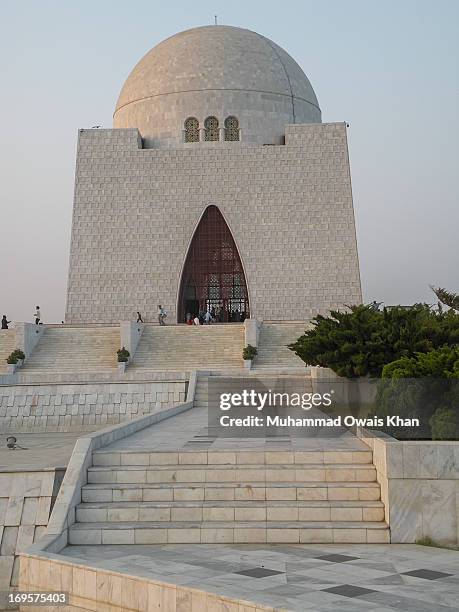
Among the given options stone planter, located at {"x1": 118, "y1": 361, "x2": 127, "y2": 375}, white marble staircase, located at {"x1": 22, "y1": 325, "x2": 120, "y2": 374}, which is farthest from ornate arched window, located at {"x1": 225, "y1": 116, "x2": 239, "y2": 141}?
stone planter, located at {"x1": 118, "y1": 361, "x2": 127, "y2": 375}

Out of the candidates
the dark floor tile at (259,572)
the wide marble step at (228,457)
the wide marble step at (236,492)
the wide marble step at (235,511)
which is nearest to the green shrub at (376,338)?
the wide marble step at (228,457)

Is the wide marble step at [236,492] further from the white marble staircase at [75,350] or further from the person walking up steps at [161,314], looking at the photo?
the person walking up steps at [161,314]

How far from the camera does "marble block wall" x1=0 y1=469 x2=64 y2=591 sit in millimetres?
6645

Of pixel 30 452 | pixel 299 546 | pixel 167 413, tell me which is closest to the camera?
pixel 299 546

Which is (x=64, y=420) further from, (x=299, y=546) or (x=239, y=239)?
(x=239, y=239)

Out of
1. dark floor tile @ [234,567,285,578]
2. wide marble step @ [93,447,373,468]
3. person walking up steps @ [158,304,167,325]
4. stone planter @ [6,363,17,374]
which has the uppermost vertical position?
person walking up steps @ [158,304,167,325]

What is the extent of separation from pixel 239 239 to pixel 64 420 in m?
13.8

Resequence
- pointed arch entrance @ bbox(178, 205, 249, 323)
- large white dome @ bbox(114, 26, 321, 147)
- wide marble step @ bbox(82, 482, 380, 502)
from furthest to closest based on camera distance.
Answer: large white dome @ bbox(114, 26, 321, 147) < pointed arch entrance @ bbox(178, 205, 249, 323) < wide marble step @ bbox(82, 482, 380, 502)

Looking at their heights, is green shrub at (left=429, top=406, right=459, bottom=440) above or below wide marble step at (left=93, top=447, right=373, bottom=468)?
above

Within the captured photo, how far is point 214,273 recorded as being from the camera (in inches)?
1038

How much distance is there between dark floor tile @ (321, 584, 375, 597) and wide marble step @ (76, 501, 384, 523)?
5.51 ft

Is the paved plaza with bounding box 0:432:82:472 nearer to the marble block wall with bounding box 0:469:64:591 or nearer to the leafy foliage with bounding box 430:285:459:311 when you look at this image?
the marble block wall with bounding box 0:469:64:591

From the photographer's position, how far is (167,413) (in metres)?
11.6

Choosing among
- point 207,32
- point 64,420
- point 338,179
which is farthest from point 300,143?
point 64,420
